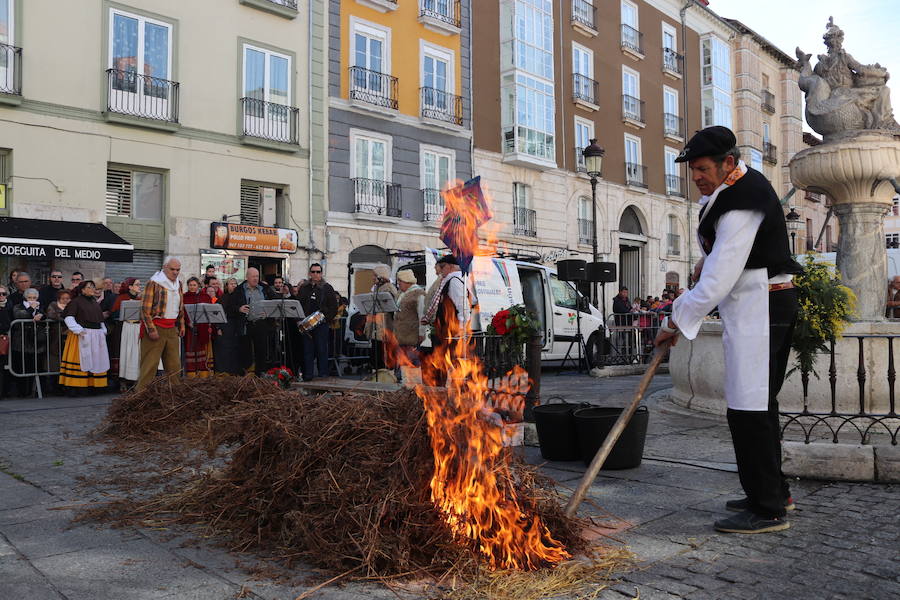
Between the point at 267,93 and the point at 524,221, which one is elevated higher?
the point at 267,93

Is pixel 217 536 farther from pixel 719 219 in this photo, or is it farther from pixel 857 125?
pixel 857 125

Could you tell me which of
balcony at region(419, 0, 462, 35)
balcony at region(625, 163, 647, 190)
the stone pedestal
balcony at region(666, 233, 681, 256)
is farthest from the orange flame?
balcony at region(666, 233, 681, 256)

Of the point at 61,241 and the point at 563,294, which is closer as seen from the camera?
the point at 61,241

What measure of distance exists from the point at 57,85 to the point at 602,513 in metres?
16.0

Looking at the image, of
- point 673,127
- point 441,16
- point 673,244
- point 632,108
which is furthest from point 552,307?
point 673,127

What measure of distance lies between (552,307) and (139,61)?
1111cm

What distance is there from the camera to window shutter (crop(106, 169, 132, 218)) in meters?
16.9

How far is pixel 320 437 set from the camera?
373 cm

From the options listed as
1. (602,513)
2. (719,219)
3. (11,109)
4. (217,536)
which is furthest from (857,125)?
(11,109)

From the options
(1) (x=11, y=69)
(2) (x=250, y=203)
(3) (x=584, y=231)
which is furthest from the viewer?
(3) (x=584, y=231)

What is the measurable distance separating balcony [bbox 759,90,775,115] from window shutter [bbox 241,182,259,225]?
31801 mm

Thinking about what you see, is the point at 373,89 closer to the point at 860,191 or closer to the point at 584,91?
the point at 584,91

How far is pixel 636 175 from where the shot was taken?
3194cm

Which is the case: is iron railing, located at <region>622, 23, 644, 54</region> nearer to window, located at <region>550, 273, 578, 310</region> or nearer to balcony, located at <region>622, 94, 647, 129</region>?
balcony, located at <region>622, 94, 647, 129</region>
